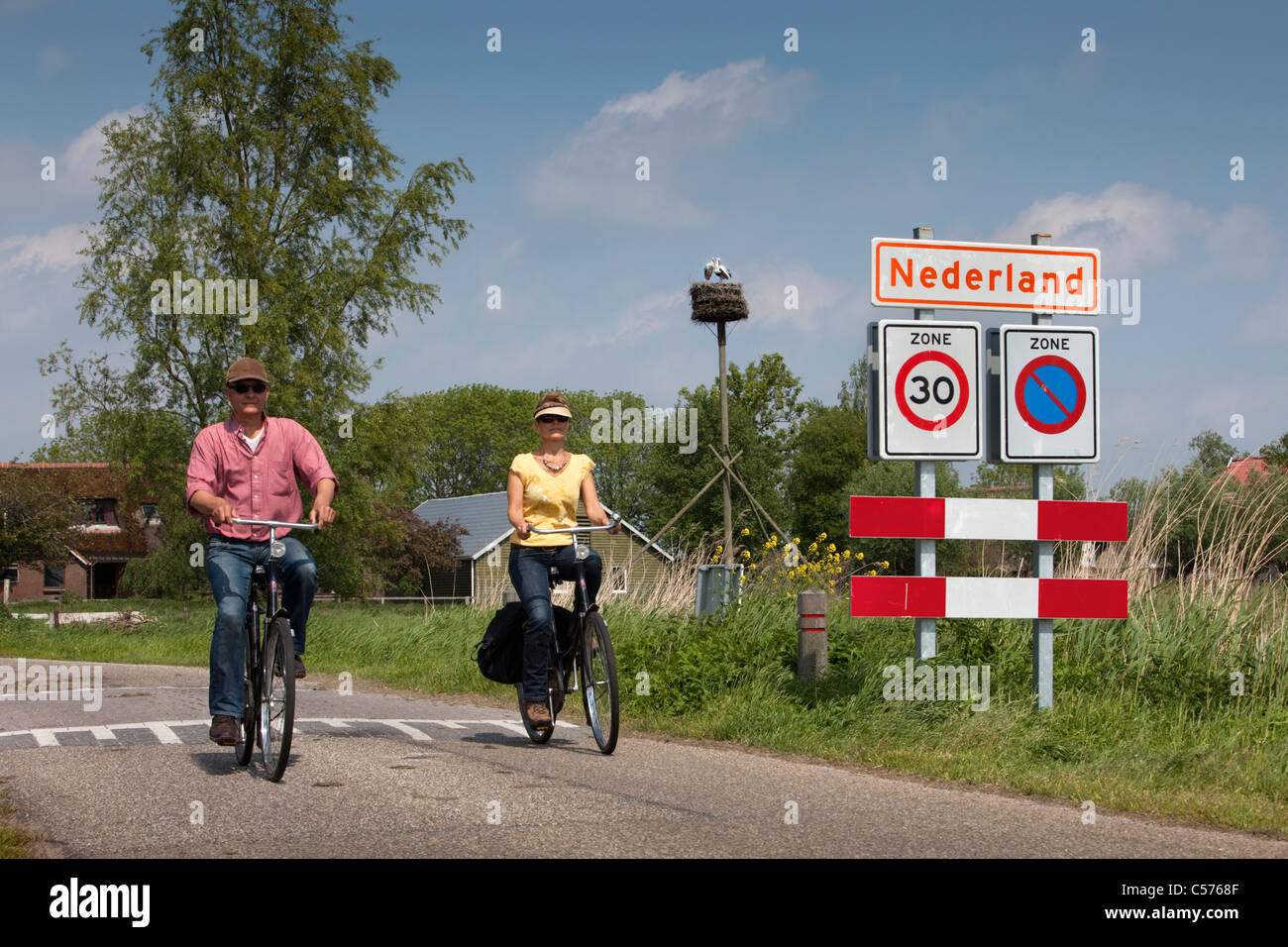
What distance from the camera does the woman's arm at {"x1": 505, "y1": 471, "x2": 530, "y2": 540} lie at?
278 inches

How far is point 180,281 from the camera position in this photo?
94.9ft

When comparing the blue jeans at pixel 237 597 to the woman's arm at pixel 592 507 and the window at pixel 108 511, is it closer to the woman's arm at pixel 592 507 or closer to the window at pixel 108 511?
the woman's arm at pixel 592 507

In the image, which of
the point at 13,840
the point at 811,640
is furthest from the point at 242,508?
the point at 811,640

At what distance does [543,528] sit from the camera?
23.7 feet

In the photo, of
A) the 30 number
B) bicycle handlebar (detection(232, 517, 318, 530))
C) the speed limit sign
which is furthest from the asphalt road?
the 30 number

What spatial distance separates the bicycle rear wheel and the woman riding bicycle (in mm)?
1614

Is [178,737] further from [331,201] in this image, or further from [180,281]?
[331,201]

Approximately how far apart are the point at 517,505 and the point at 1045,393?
4133mm

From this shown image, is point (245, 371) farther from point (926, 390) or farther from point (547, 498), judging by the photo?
point (926, 390)

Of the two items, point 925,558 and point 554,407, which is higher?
point 554,407

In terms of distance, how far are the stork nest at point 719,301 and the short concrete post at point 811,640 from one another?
22344 millimetres

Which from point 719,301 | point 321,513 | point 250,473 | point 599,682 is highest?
point 719,301

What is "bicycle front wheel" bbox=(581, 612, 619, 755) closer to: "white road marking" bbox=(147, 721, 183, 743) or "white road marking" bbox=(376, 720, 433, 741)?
"white road marking" bbox=(376, 720, 433, 741)
